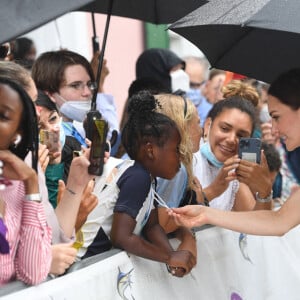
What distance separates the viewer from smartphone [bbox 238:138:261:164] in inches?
170

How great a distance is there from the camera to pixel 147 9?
5.26 meters

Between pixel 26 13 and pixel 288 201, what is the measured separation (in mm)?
1606

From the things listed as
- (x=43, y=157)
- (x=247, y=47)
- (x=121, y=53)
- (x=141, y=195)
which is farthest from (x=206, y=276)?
(x=121, y=53)

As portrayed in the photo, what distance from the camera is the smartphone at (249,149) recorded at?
14.1 ft

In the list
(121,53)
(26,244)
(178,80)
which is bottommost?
(121,53)

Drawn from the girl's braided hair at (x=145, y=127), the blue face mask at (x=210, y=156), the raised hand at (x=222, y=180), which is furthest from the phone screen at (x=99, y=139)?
the blue face mask at (x=210, y=156)

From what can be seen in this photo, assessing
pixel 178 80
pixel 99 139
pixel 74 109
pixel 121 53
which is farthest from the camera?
pixel 121 53

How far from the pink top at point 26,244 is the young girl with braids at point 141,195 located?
24.0 inches

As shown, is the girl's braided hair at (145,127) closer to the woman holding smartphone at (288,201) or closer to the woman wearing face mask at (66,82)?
the woman holding smartphone at (288,201)

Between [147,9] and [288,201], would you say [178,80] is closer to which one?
[147,9]

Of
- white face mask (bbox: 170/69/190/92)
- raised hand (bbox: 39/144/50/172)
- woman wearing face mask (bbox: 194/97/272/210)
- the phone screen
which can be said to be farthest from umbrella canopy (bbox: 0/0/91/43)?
white face mask (bbox: 170/69/190/92)

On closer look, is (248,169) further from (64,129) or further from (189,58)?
(189,58)

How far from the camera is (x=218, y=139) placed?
15.4 feet

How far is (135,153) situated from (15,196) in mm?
904
